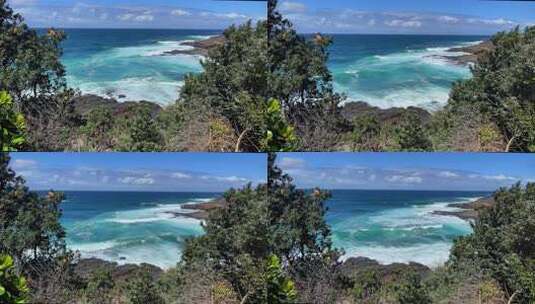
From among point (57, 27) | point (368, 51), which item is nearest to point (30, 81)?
point (57, 27)

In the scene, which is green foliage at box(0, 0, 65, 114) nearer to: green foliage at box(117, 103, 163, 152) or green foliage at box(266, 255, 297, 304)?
green foliage at box(117, 103, 163, 152)

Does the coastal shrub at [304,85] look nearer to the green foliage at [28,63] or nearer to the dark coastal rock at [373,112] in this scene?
the dark coastal rock at [373,112]

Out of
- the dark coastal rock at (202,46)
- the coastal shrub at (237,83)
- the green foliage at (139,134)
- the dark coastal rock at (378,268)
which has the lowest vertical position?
the dark coastal rock at (378,268)

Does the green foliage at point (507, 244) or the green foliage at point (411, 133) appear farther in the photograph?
the green foliage at point (411, 133)

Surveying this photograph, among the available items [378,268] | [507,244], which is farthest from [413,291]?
[507,244]

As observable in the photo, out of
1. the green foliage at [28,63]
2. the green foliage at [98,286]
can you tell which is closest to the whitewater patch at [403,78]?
the green foliage at [28,63]

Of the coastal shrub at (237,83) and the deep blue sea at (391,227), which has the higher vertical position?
the coastal shrub at (237,83)

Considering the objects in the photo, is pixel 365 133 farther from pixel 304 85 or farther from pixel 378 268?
pixel 378 268
